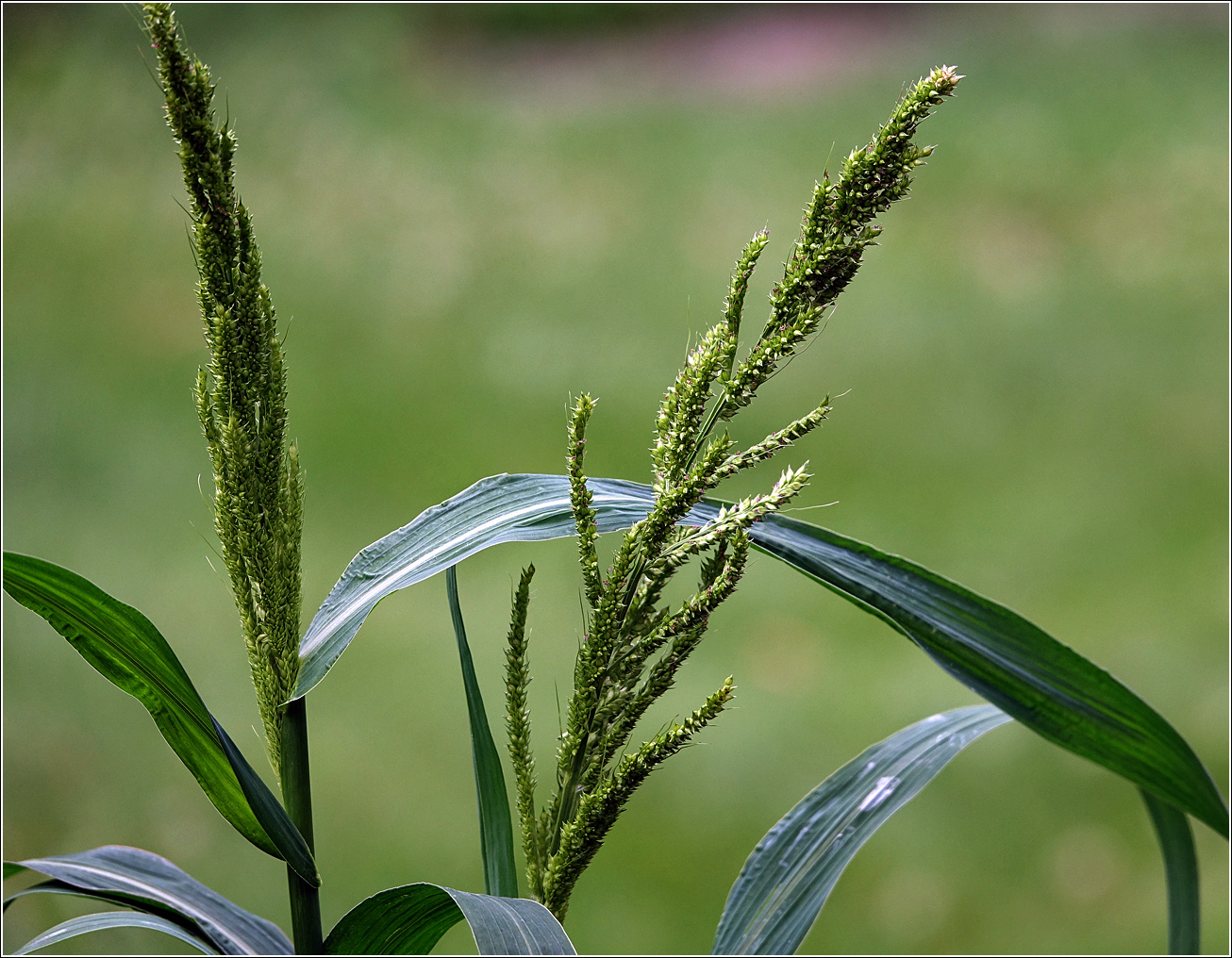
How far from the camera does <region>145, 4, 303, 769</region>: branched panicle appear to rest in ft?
0.96

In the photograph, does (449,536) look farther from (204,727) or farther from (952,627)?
(952,627)

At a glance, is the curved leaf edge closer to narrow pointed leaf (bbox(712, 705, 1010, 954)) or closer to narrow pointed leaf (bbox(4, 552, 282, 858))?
narrow pointed leaf (bbox(4, 552, 282, 858))

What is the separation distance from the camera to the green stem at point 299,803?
39 cm

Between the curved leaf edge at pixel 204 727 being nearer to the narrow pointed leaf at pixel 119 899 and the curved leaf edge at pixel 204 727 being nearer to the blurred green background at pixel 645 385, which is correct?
the narrow pointed leaf at pixel 119 899

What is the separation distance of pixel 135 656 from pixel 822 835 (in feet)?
1.23

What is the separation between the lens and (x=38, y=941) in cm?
42

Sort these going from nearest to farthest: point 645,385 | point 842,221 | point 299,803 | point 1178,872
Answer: point 842,221, point 299,803, point 1178,872, point 645,385

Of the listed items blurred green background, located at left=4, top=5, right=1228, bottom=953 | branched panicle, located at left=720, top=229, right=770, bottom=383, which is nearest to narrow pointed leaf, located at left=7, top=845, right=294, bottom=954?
branched panicle, located at left=720, top=229, right=770, bottom=383

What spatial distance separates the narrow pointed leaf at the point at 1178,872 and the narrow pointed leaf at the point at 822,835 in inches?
3.8

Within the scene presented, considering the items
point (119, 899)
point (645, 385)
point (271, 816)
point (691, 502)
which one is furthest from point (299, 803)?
point (645, 385)

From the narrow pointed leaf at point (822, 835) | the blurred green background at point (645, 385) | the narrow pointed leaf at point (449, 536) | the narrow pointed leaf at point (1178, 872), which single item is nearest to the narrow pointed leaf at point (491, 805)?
the narrow pointed leaf at point (449, 536)

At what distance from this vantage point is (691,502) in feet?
1.01

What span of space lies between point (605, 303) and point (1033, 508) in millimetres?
754

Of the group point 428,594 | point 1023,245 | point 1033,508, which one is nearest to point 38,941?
point 428,594
